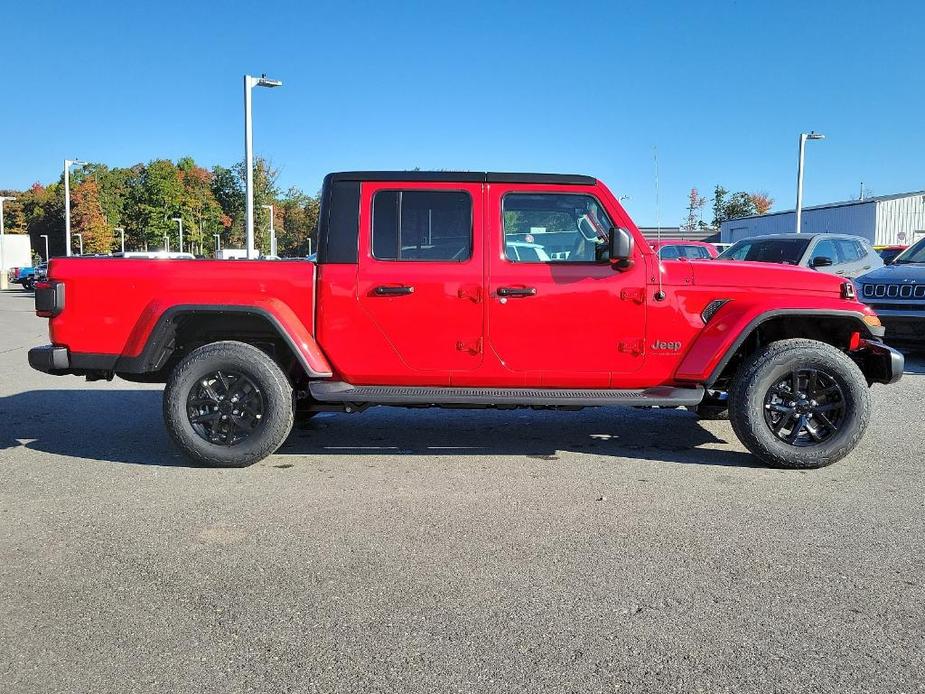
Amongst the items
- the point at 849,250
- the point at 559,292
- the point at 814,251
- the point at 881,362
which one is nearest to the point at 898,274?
the point at 814,251

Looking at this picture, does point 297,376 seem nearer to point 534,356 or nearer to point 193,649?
point 534,356

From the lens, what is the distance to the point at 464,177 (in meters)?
5.29

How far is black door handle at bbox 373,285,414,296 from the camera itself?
5102mm

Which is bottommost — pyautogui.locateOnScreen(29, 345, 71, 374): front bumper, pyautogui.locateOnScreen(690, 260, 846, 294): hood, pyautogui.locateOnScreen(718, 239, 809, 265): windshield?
pyautogui.locateOnScreen(29, 345, 71, 374): front bumper

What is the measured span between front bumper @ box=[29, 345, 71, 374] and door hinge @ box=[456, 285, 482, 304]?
8.66 feet

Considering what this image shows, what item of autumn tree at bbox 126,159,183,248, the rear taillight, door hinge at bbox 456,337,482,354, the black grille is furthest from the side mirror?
autumn tree at bbox 126,159,183,248

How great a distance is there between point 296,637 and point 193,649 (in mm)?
361

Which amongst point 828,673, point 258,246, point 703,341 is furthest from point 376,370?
point 258,246

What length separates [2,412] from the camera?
7.08 meters

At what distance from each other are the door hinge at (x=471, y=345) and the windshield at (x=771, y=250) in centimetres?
869

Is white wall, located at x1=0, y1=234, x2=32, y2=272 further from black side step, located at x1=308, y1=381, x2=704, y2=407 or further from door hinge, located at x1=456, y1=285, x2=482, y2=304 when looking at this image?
door hinge, located at x1=456, y1=285, x2=482, y2=304

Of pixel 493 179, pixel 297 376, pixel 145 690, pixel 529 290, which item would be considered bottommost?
pixel 145 690

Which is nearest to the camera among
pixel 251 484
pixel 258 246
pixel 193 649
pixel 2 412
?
pixel 193 649

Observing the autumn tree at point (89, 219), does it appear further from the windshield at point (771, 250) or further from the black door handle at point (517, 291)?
the black door handle at point (517, 291)
